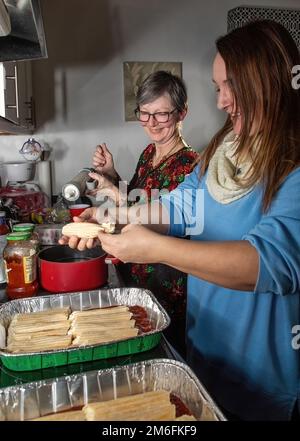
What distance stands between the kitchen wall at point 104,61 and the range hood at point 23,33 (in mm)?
1318

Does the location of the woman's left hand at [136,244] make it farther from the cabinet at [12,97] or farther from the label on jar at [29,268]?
the cabinet at [12,97]

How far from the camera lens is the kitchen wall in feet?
8.77

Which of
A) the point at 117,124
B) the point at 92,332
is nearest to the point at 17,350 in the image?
the point at 92,332

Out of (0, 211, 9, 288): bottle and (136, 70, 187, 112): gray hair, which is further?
(136, 70, 187, 112): gray hair

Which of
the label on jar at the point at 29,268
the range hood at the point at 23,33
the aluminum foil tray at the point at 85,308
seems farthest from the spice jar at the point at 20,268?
the range hood at the point at 23,33

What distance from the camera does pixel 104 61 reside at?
2.74 metres

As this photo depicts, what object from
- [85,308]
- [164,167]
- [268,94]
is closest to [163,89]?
[164,167]

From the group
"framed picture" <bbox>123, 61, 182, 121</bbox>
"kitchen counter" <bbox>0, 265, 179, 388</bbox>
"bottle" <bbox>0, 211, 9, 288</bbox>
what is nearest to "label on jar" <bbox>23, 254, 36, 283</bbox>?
"bottle" <bbox>0, 211, 9, 288</bbox>

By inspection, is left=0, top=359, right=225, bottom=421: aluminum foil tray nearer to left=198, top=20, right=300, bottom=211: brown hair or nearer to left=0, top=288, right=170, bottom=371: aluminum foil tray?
left=0, top=288, right=170, bottom=371: aluminum foil tray

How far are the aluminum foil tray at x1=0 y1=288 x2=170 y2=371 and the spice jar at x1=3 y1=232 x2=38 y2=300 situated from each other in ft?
0.50

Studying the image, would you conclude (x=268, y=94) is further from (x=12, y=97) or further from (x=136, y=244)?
(x=12, y=97)

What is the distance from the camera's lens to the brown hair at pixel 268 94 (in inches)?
33.4

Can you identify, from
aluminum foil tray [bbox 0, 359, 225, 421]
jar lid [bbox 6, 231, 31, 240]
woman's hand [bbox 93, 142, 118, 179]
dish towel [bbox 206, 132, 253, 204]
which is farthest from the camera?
woman's hand [bbox 93, 142, 118, 179]
